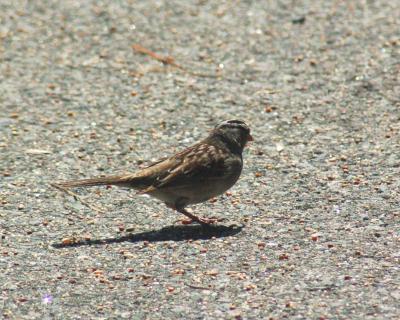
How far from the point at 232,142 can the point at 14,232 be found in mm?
1788

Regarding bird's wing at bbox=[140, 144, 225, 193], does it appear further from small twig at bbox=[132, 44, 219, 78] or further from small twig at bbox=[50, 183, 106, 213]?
small twig at bbox=[132, 44, 219, 78]

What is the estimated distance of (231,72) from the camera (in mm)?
11742

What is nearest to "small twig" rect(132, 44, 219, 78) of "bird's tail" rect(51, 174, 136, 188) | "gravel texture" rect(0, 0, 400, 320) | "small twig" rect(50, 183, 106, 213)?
"gravel texture" rect(0, 0, 400, 320)

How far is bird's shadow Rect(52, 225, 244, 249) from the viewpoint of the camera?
25.4ft

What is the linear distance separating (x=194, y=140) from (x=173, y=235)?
2265mm

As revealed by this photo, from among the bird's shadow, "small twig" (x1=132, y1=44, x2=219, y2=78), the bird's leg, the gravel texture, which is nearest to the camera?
the gravel texture

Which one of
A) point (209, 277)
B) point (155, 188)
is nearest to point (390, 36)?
point (155, 188)

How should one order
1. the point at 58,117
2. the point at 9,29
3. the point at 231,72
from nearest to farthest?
the point at 58,117 → the point at 231,72 → the point at 9,29

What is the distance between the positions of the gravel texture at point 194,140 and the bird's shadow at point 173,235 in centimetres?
2

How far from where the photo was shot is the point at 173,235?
311 inches

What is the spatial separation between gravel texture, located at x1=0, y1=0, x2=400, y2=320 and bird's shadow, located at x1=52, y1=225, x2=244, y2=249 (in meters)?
0.02

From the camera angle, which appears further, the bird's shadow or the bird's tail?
the bird's tail

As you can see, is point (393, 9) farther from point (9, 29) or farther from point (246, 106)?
point (9, 29)

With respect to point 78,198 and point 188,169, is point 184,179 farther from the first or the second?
point 78,198
